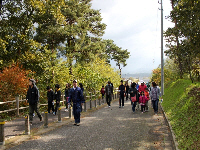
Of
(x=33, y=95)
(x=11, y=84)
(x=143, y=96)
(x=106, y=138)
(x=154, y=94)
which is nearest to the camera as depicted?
(x=106, y=138)

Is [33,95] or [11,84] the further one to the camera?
[11,84]

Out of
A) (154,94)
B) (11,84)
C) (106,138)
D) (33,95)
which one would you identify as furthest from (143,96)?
(11,84)

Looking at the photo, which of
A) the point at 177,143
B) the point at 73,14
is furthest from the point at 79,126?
the point at 73,14

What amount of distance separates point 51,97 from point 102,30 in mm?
29736

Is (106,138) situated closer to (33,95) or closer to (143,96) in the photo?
(33,95)

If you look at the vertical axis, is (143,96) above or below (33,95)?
below

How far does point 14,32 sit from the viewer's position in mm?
19188

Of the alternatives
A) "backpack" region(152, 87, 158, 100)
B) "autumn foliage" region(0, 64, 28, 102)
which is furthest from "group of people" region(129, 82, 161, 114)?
"autumn foliage" region(0, 64, 28, 102)

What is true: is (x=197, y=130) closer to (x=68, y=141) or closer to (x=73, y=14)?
(x=68, y=141)

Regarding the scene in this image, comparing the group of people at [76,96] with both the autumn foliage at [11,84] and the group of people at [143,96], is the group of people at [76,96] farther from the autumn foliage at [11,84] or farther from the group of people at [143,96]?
the autumn foliage at [11,84]

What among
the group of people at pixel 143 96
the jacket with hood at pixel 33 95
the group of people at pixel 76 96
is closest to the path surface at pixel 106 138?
the group of people at pixel 76 96

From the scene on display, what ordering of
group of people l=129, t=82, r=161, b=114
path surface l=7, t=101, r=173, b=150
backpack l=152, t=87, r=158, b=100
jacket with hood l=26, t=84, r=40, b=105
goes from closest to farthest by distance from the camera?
path surface l=7, t=101, r=173, b=150
jacket with hood l=26, t=84, r=40, b=105
backpack l=152, t=87, r=158, b=100
group of people l=129, t=82, r=161, b=114

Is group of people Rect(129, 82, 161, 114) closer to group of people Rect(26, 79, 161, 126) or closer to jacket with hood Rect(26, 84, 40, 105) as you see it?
group of people Rect(26, 79, 161, 126)

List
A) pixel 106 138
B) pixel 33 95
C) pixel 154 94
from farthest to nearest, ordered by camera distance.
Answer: pixel 154 94
pixel 33 95
pixel 106 138
